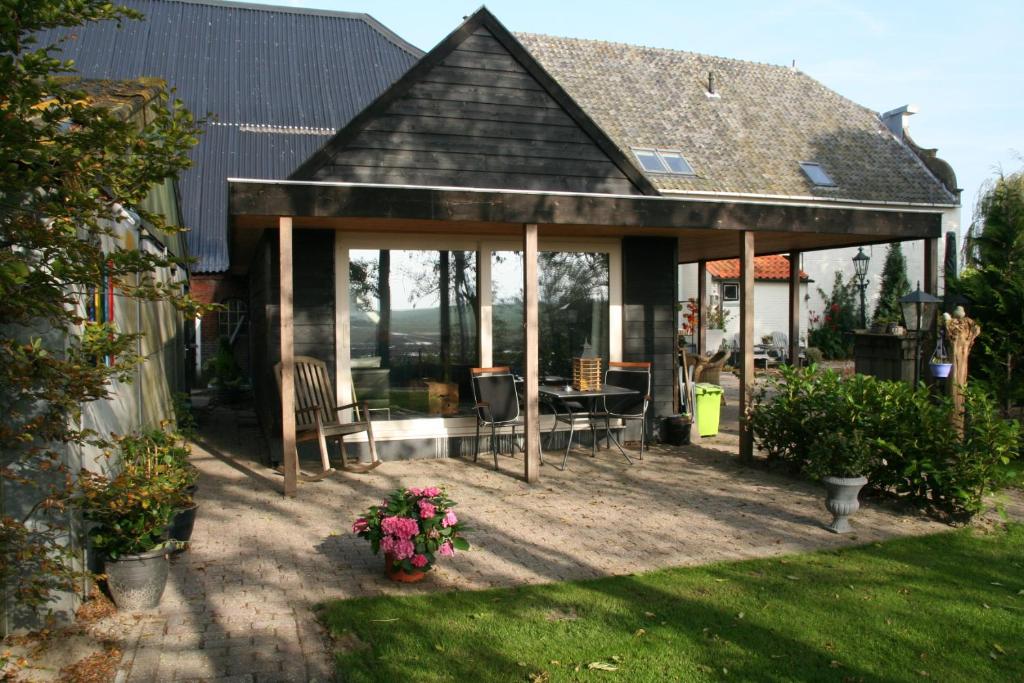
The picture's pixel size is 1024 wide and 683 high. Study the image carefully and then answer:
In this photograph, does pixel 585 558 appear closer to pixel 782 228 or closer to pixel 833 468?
pixel 833 468

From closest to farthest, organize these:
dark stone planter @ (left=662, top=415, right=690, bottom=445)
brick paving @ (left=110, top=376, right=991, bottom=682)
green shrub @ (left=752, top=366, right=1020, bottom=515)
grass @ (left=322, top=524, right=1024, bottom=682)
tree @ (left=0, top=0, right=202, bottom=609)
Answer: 1. tree @ (left=0, top=0, right=202, bottom=609)
2. grass @ (left=322, top=524, right=1024, bottom=682)
3. brick paving @ (left=110, top=376, right=991, bottom=682)
4. green shrub @ (left=752, top=366, right=1020, bottom=515)
5. dark stone planter @ (left=662, top=415, right=690, bottom=445)

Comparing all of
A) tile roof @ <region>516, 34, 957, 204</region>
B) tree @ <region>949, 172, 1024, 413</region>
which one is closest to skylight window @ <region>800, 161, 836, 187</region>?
tile roof @ <region>516, 34, 957, 204</region>

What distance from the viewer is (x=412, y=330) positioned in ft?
29.7

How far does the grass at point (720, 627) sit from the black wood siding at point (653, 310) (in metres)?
4.63

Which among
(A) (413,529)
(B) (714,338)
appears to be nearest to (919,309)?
(A) (413,529)

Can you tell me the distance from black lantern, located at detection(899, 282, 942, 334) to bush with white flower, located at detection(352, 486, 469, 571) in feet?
18.2

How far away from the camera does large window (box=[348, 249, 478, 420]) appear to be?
8.90m

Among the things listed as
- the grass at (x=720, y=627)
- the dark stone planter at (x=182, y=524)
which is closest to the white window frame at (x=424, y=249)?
the dark stone planter at (x=182, y=524)

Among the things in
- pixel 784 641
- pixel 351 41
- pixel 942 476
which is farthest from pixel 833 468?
pixel 351 41

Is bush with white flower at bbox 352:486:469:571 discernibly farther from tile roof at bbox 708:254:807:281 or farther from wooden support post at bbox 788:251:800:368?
tile roof at bbox 708:254:807:281

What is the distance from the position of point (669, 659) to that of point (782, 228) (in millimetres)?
5777

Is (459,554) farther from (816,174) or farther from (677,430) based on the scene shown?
(816,174)

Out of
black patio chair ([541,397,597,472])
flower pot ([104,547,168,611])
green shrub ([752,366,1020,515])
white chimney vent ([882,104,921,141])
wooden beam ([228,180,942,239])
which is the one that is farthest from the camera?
white chimney vent ([882,104,921,141])

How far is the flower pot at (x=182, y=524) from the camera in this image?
525 centimetres
